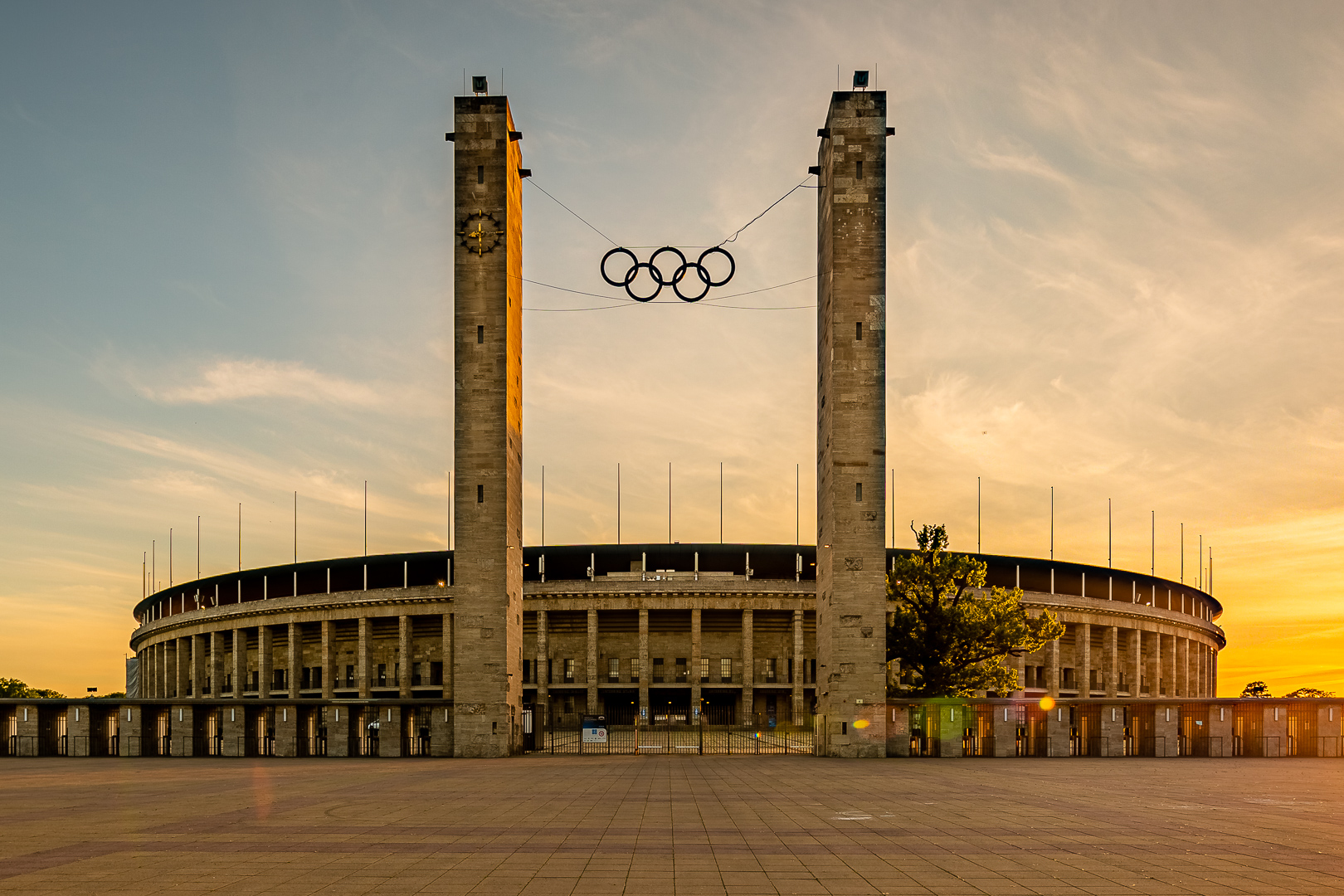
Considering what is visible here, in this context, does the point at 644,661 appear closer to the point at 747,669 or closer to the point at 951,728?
the point at 747,669

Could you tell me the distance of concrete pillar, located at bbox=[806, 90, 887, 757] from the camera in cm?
4609

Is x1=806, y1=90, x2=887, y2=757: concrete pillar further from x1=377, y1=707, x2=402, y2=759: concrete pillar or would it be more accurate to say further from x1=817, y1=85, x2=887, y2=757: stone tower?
x1=377, y1=707, x2=402, y2=759: concrete pillar

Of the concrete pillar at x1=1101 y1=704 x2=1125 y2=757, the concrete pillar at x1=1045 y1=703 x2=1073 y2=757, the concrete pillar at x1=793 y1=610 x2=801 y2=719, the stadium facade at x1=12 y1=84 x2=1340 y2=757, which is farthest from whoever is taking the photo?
the concrete pillar at x1=793 y1=610 x2=801 y2=719

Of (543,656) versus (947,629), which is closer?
(947,629)

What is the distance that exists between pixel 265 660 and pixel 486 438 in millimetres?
61644

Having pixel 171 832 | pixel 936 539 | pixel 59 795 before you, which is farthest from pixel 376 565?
pixel 171 832

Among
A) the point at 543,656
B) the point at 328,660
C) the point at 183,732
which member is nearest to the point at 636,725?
the point at 183,732

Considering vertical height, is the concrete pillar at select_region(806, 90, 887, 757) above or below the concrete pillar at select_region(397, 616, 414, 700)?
above

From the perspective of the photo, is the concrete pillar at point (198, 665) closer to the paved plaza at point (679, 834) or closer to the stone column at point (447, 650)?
the stone column at point (447, 650)

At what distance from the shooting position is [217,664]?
10419cm

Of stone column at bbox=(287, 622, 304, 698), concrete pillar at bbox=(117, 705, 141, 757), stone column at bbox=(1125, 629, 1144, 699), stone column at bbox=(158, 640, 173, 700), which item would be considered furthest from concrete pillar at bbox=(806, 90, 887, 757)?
stone column at bbox=(158, 640, 173, 700)

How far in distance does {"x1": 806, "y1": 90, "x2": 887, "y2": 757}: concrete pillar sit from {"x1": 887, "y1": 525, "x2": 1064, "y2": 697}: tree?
832cm

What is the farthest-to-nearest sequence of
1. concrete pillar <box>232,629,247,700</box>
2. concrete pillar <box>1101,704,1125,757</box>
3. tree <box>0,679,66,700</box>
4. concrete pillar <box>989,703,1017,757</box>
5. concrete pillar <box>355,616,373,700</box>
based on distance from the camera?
tree <box>0,679,66,700</box> < concrete pillar <box>232,629,247,700</box> < concrete pillar <box>355,616,373,700</box> < concrete pillar <box>1101,704,1125,757</box> < concrete pillar <box>989,703,1017,757</box>

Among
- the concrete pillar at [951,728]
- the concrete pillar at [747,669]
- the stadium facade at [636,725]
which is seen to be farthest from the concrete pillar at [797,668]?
the concrete pillar at [951,728]
